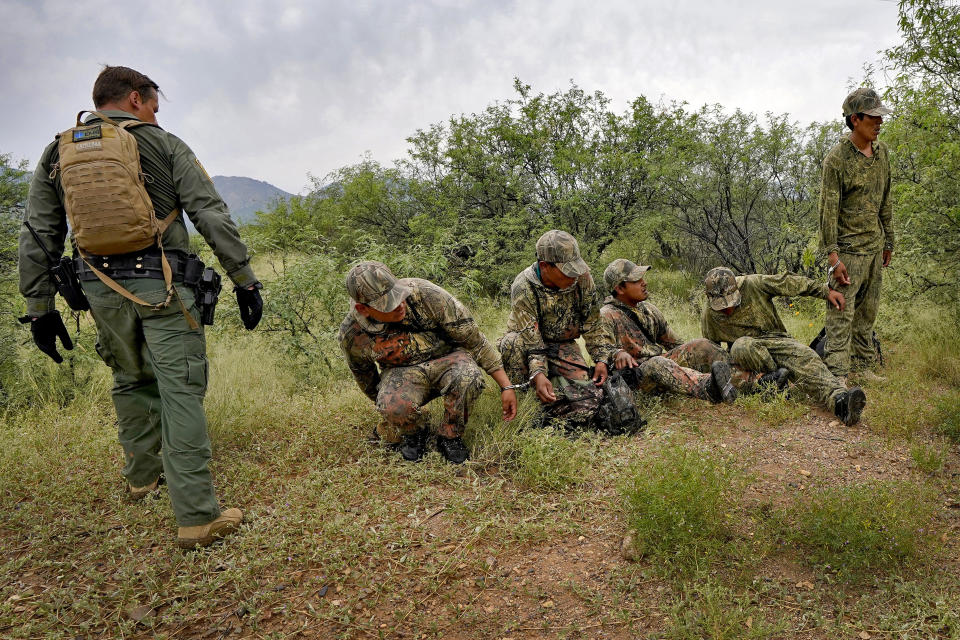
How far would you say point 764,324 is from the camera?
14.6 feet

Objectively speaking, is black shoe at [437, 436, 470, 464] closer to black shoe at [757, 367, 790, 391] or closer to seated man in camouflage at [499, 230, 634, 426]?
seated man in camouflage at [499, 230, 634, 426]

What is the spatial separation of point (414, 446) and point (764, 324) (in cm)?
304

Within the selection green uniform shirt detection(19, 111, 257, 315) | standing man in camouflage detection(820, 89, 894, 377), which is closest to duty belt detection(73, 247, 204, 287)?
green uniform shirt detection(19, 111, 257, 315)

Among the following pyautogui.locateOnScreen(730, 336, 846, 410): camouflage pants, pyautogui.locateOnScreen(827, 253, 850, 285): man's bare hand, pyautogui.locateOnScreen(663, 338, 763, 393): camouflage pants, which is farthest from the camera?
pyautogui.locateOnScreen(663, 338, 763, 393): camouflage pants

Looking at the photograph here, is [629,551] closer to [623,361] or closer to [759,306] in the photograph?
[623,361]

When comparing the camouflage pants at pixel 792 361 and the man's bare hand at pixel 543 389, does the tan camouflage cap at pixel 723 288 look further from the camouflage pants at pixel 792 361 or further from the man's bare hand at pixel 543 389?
the man's bare hand at pixel 543 389

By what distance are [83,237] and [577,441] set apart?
2951 millimetres

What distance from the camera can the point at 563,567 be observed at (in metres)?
2.41

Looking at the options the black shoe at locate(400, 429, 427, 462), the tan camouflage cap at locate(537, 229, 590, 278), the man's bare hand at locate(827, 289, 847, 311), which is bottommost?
the black shoe at locate(400, 429, 427, 462)

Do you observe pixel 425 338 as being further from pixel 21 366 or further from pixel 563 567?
pixel 21 366

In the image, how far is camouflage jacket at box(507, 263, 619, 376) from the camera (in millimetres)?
4070

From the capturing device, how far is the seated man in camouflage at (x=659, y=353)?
4.16 m

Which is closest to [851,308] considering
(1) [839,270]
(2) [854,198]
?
(1) [839,270]

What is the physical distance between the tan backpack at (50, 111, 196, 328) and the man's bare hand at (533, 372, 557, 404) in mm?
2522
